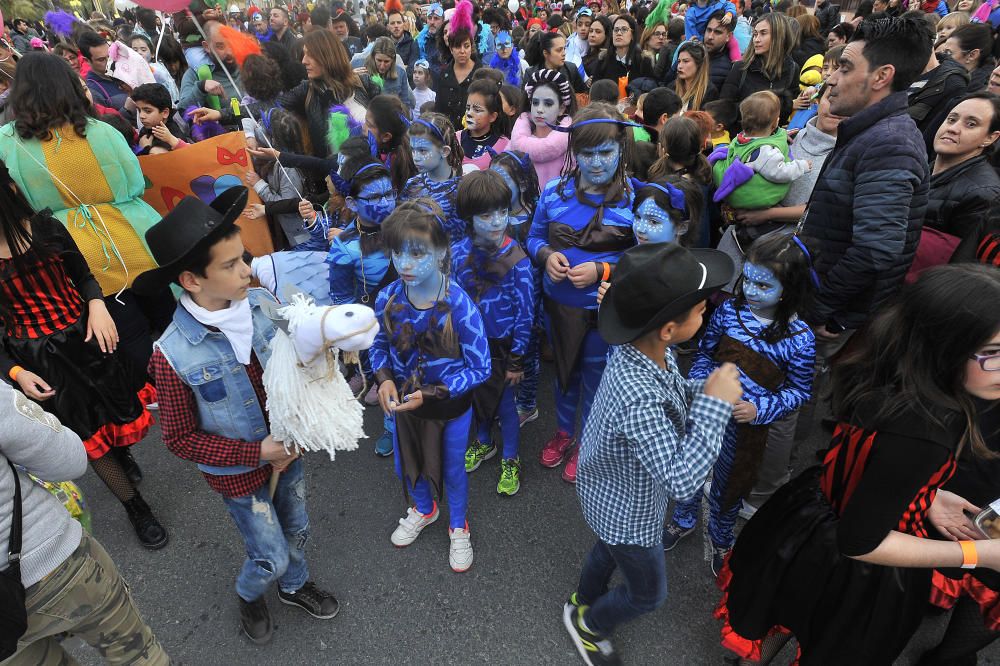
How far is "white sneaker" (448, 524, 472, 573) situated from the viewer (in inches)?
111

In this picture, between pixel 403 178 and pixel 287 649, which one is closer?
pixel 287 649

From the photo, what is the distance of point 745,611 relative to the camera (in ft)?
6.50

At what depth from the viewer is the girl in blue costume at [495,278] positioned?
2.88 meters

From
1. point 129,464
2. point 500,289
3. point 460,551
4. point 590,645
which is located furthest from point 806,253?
point 129,464

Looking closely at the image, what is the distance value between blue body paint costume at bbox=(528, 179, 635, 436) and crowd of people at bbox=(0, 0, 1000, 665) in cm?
2

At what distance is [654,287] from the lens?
1.64 meters

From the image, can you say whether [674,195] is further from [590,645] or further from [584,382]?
[590,645]

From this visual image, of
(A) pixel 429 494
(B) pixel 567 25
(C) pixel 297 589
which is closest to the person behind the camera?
(C) pixel 297 589

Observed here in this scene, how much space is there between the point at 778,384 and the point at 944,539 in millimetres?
816

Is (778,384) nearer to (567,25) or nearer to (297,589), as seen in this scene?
(297,589)

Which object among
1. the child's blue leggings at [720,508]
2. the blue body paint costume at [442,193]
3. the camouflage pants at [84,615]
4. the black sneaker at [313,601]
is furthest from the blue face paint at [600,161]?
the camouflage pants at [84,615]

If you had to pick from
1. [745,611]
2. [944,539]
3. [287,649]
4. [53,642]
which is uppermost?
[944,539]

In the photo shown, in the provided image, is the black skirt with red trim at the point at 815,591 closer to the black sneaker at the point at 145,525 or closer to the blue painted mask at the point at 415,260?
the blue painted mask at the point at 415,260

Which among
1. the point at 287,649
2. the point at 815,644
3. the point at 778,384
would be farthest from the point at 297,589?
the point at 778,384
